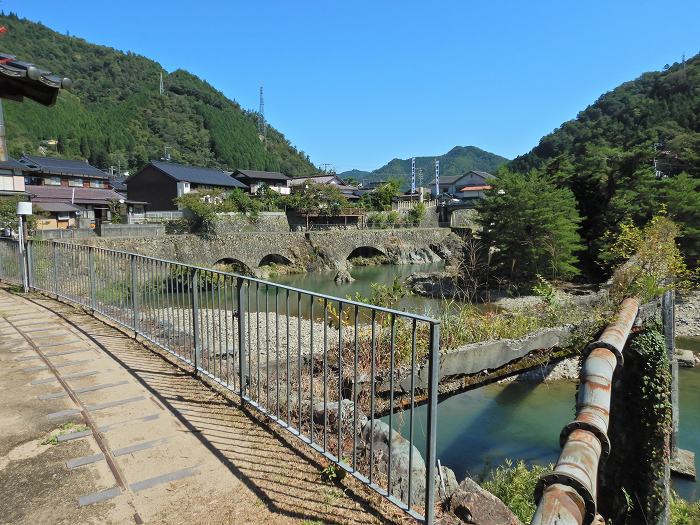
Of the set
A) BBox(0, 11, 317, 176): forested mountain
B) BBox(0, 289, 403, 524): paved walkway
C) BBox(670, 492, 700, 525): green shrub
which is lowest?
BBox(670, 492, 700, 525): green shrub

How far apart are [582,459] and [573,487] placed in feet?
0.98

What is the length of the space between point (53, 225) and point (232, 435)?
100ft

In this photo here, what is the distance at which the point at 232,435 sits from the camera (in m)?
3.03

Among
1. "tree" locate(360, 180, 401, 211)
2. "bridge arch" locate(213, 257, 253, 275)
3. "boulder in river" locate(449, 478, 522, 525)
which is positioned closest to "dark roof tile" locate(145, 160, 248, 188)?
"bridge arch" locate(213, 257, 253, 275)

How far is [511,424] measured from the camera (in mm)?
8594

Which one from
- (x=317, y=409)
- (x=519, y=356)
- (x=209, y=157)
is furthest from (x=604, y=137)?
(x=209, y=157)

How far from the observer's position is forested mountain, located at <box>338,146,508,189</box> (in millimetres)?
136625

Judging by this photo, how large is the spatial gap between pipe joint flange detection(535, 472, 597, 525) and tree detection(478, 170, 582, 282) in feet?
60.8

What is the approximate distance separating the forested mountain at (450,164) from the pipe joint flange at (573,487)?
129 metres

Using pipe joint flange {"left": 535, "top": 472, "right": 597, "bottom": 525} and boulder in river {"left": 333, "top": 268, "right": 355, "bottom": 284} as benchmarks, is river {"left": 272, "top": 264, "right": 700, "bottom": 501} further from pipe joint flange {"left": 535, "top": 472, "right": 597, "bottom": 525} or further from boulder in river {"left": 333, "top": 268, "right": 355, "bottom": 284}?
boulder in river {"left": 333, "top": 268, "right": 355, "bottom": 284}

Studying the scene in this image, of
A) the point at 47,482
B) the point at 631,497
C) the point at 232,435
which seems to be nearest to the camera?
the point at 47,482

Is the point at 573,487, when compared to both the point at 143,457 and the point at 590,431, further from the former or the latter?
the point at 143,457

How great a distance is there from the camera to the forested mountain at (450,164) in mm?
136625

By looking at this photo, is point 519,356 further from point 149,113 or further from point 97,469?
point 149,113
